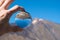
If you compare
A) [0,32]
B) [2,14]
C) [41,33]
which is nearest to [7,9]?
[2,14]

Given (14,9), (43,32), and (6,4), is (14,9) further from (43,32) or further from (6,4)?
(43,32)

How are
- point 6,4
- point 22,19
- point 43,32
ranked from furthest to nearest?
point 43,32
point 6,4
point 22,19

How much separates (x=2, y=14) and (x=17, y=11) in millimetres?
185

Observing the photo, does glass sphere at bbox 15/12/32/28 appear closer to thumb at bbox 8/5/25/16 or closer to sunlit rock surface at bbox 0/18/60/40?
thumb at bbox 8/5/25/16

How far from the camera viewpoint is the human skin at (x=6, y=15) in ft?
7.42

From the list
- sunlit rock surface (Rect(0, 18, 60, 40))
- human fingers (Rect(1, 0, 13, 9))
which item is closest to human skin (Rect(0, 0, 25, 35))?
human fingers (Rect(1, 0, 13, 9))

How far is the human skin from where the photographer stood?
7.42 ft

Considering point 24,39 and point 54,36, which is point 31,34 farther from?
point 54,36

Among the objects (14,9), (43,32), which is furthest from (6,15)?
(43,32)

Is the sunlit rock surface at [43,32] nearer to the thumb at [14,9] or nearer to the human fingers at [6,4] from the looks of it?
the human fingers at [6,4]

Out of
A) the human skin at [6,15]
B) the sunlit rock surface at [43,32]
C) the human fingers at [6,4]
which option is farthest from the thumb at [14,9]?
the sunlit rock surface at [43,32]

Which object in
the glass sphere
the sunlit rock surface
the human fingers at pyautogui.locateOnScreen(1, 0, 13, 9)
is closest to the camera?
the glass sphere

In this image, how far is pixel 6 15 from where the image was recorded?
7.47 feet

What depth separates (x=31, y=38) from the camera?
106 ft
